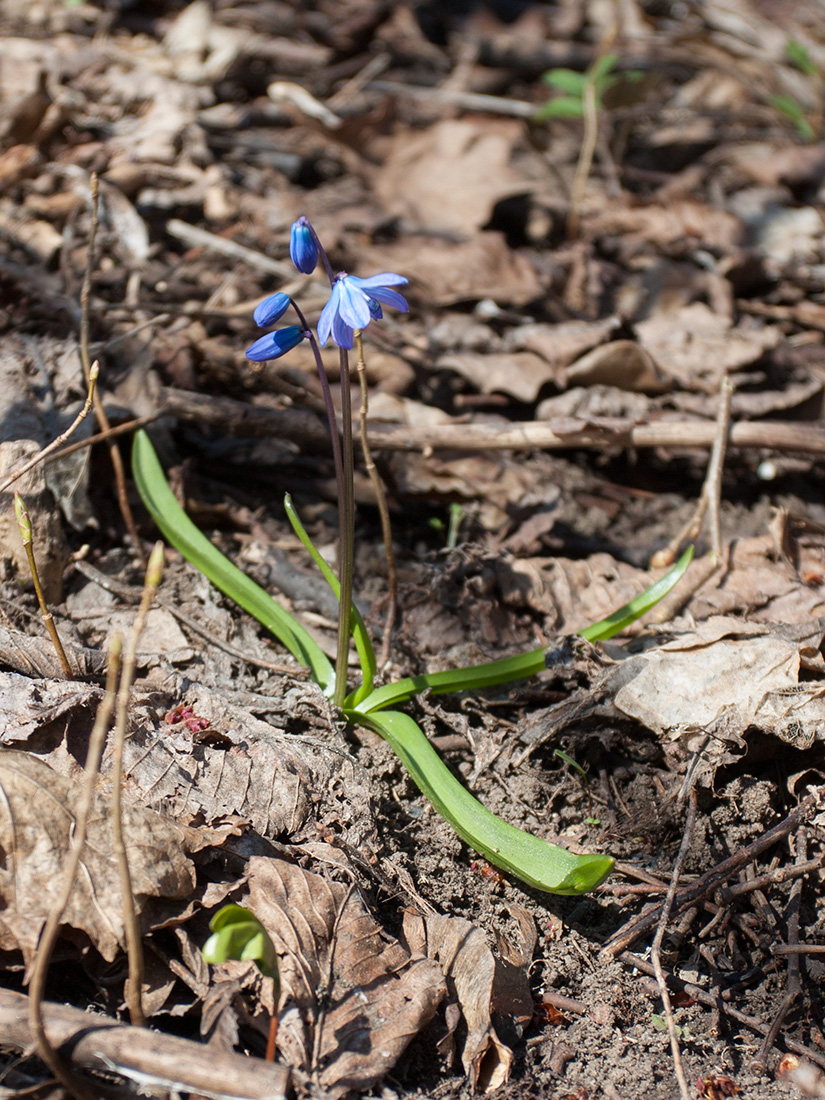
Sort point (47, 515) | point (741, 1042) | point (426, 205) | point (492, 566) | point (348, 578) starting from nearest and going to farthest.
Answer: point (741, 1042) → point (348, 578) → point (47, 515) → point (492, 566) → point (426, 205)

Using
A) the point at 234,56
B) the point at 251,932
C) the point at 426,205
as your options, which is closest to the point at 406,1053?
the point at 251,932

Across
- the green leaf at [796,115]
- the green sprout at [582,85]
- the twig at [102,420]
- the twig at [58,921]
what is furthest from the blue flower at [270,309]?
the green leaf at [796,115]

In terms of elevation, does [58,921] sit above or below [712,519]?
above

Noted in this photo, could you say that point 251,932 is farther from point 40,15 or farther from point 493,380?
point 40,15

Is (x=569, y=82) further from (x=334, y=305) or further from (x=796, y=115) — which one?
(x=334, y=305)

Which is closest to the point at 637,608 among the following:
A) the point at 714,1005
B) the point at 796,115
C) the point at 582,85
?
the point at 714,1005

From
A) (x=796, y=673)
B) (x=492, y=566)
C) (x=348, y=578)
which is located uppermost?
(x=348, y=578)
